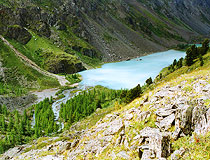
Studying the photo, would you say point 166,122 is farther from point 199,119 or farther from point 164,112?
point 199,119

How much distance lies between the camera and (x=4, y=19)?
134750 mm


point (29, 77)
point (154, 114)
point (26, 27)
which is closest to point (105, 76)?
point (29, 77)

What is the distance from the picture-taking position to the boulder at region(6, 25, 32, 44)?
132 meters

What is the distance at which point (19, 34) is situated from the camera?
13700 centimetres

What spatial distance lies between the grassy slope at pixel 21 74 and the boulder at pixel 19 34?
71.9 feet

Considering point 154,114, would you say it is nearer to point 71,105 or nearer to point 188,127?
point 188,127

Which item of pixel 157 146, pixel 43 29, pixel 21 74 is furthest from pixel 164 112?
pixel 43 29

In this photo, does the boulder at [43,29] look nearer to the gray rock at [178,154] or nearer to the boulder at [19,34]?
the boulder at [19,34]

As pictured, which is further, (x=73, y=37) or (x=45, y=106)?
(x=73, y=37)

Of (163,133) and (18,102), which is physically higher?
(18,102)

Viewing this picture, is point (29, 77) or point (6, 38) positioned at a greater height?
point (6, 38)

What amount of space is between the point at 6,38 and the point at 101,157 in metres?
140

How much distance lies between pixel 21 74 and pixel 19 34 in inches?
2044

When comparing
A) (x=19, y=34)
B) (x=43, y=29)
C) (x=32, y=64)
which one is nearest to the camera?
(x=32, y=64)
